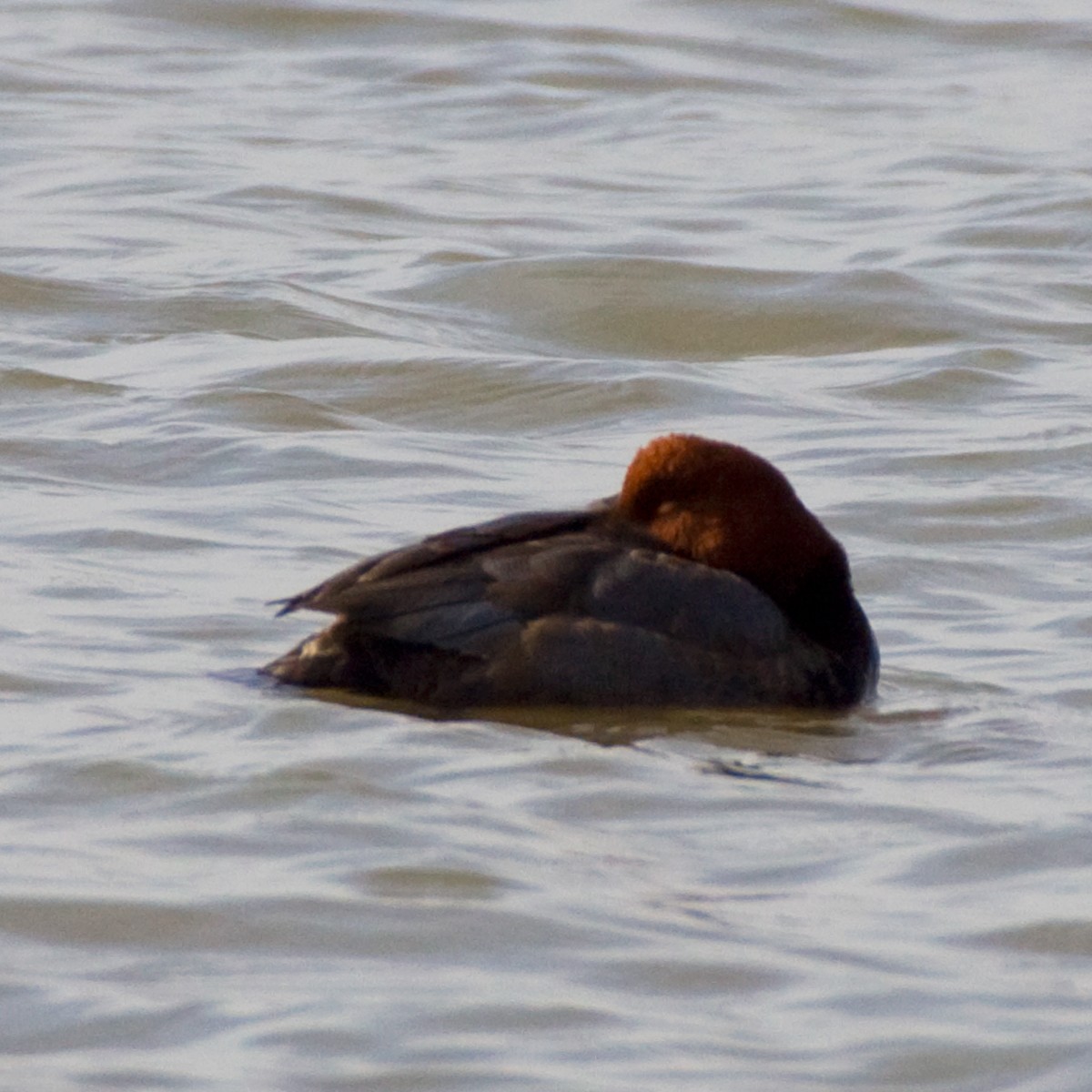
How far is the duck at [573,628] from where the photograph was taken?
20.2ft

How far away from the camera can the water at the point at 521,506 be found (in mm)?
4430

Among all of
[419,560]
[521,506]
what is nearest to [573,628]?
[419,560]

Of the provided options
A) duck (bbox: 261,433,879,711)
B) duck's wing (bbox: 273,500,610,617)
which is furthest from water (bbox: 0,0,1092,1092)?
duck's wing (bbox: 273,500,610,617)

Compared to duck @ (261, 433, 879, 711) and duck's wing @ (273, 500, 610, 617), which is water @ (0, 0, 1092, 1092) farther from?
duck's wing @ (273, 500, 610, 617)

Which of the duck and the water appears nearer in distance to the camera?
the water

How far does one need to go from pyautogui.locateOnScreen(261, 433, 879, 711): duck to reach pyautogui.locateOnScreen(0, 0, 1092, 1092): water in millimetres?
95

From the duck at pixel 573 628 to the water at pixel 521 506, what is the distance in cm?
10

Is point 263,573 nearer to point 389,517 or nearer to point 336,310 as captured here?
point 389,517

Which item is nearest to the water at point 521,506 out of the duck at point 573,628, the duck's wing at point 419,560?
the duck at point 573,628

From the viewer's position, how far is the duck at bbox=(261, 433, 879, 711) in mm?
6160

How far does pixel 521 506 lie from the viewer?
8.45 meters

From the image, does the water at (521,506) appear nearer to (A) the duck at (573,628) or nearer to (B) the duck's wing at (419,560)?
(A) the duck at (573,628)

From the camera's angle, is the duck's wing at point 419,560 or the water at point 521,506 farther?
the duck's wing at point 419,560

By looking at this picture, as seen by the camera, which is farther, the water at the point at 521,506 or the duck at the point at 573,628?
the duck at the point at 573,628
